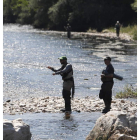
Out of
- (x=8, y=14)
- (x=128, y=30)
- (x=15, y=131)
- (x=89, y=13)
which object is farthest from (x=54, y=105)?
(x=8, y=14)

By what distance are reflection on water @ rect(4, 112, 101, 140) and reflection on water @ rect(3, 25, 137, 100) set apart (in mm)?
4423

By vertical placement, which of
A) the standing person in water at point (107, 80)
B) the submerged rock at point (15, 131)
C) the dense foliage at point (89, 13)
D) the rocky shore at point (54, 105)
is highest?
the dense foliage at point (89, 13)

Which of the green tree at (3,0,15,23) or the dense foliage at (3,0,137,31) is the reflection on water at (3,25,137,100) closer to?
the dense foliage at (3,0,137,31)

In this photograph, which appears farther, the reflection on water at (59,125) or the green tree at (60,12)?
the green tree at (60,12)

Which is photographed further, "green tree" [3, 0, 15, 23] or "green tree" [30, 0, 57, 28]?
"green tree" [3, 0, 15, 23]

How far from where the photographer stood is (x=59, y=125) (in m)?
11.2

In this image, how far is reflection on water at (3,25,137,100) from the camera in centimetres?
1880

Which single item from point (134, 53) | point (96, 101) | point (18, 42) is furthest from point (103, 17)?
point (96, 101)

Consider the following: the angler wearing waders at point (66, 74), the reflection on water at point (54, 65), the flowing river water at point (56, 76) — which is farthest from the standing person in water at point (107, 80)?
the reflection on water at point (54, 65)

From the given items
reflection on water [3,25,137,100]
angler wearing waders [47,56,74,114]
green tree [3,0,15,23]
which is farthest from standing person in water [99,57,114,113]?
green tree [3,0,15,23]

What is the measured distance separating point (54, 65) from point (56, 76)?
15.2 feet

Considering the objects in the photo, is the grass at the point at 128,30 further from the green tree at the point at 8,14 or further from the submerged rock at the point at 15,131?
the green tree at the point at 8,14

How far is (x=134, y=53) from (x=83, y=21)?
27881 mm

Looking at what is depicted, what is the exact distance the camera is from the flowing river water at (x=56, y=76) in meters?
11.1
